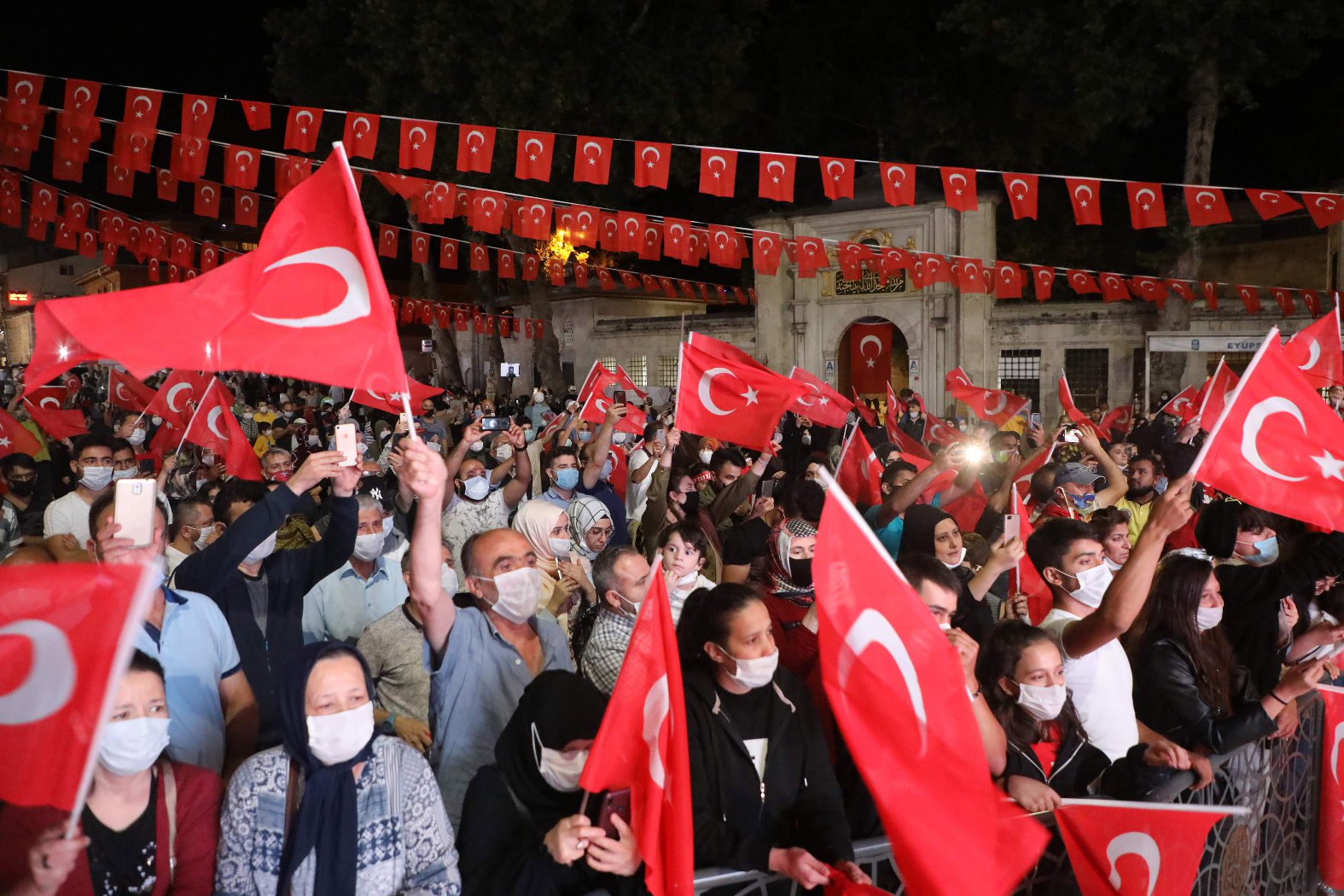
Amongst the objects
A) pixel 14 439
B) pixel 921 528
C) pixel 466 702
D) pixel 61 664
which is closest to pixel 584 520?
pixel 921 528

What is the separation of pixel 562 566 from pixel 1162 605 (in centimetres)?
281

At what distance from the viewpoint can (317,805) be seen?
2664mm

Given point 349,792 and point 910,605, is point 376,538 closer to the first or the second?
point 349,792

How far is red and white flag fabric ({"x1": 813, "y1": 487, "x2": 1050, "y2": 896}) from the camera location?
2.58m

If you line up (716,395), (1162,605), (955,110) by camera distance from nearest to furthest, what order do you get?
(1162,605)
(716,395)
(955,110)

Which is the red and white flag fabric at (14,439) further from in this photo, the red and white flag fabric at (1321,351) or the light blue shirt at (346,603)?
the red and white flag fabric at (1321,351)

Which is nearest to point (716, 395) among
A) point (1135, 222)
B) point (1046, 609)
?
point (1046, 609)

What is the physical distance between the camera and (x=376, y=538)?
16.3ft

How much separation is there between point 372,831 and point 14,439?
6763 millimetres

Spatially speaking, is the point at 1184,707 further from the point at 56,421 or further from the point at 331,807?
the point at 56,421

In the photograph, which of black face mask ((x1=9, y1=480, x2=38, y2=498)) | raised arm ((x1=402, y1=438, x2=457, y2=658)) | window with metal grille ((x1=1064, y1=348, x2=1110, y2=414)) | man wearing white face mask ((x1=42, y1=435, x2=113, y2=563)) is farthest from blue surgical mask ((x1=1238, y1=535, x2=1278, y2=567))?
window with metal grille ((x1=1064, y1=348, x2=1110, y2=414))

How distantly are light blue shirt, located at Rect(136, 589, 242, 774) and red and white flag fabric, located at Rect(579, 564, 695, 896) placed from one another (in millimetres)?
1616

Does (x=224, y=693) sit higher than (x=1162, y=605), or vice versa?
(x=1162, y=605)

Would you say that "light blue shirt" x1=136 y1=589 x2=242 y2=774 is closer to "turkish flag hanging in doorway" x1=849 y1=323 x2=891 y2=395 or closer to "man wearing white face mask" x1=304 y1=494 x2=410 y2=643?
"man wearing white face mask" x1=304 y1=494 x2=410 y2=643
